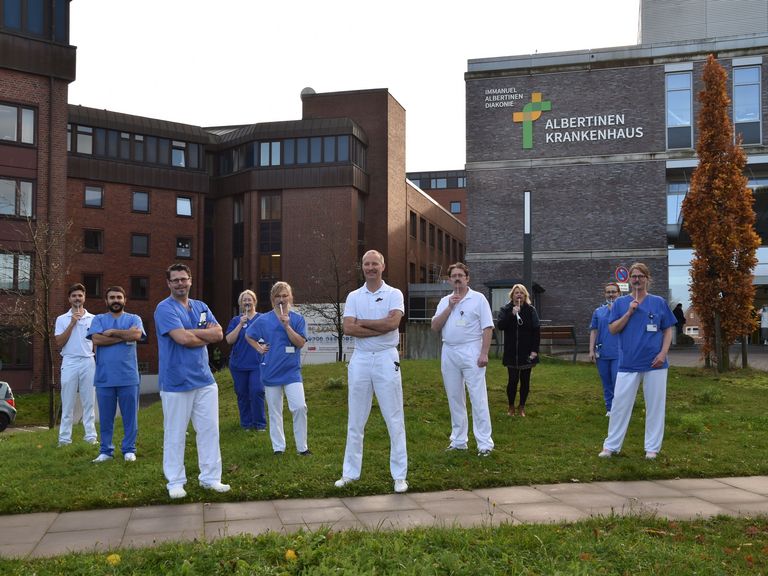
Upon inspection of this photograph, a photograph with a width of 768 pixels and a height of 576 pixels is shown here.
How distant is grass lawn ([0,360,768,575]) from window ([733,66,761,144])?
22.3m

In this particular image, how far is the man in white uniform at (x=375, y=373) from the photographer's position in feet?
22.7

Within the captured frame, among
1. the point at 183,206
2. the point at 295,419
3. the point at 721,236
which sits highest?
the point at 183,206

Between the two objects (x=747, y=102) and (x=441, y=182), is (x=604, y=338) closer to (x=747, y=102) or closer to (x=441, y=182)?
(x=747, y=102)

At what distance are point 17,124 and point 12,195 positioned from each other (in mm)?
3059

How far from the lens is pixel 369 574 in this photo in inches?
165

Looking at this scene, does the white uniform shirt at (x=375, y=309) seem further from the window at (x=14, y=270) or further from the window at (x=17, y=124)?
the window at (x=17, y=124)

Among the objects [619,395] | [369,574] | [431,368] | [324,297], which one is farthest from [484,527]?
[324,297]

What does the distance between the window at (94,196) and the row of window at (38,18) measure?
44.1 ft

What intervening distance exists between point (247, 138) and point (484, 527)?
45068mm

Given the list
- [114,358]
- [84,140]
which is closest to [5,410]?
[114,358]

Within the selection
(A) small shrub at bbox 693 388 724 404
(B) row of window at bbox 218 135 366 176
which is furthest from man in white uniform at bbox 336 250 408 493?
(B) row of window at bbox 218 135 366 176

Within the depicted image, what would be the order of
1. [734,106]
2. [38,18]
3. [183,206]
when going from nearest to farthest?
[38,18] → [734,106] → [183,206]

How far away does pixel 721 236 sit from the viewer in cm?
1830

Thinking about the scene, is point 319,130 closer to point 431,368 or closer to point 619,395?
point 431,368
